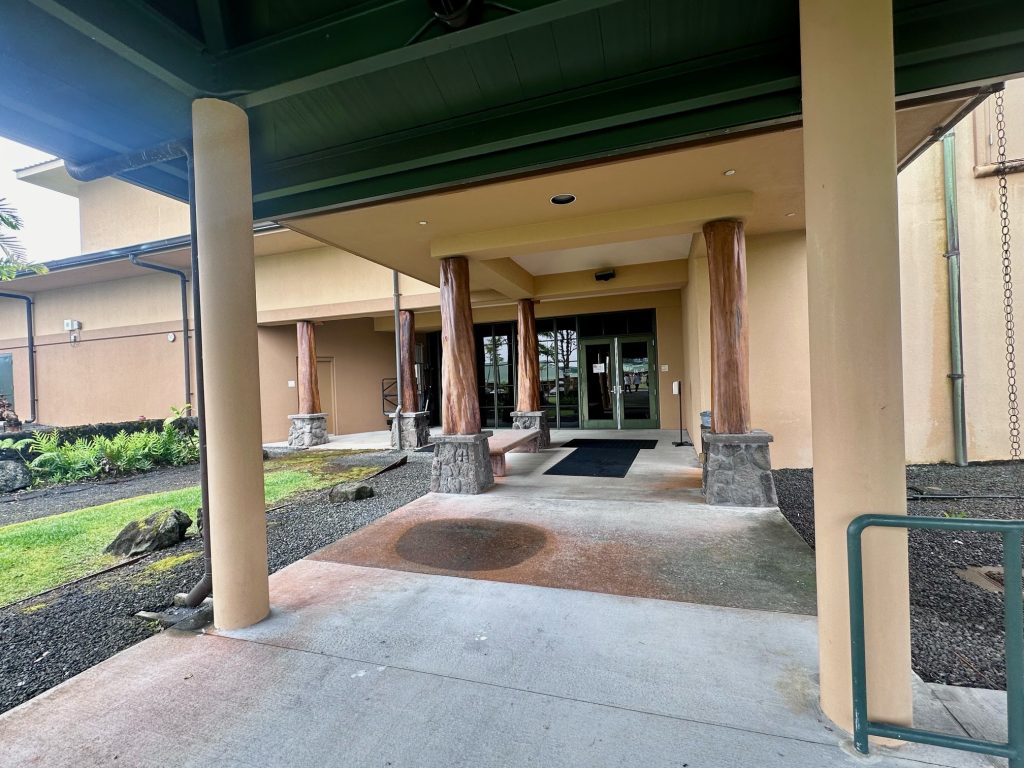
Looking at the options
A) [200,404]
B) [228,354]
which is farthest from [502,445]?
[228,354]

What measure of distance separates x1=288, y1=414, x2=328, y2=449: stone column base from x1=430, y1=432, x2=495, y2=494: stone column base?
6.84 metres

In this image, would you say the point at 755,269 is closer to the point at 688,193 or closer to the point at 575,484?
the point at 688,193

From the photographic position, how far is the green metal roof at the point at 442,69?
229 cm

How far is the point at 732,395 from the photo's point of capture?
5043 mm

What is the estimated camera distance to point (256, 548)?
2830 mm

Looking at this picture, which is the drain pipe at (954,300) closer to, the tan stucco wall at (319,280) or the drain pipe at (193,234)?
the drain pipe at (193,234)

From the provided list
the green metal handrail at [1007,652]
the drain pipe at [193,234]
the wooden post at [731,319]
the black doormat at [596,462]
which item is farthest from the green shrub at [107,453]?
the green metal handrail at [1007,652]

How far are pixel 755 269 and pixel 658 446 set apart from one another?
419cm

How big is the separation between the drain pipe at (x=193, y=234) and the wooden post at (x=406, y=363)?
7586 millimetres

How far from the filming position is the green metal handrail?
5.03ft

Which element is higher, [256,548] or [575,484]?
[256,548]

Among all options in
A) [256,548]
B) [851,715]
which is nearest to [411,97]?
[256,548]

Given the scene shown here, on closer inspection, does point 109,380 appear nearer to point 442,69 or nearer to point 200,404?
point 200,404

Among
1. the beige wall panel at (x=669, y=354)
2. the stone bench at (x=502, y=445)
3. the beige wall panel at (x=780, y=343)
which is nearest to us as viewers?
the beige wall panel at (x=780, y=343)
